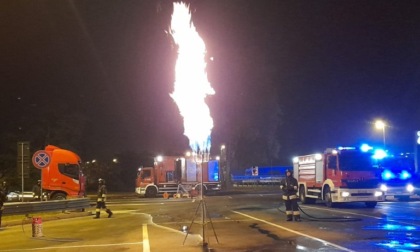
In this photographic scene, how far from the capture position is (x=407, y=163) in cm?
2944

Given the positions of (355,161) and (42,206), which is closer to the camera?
(42,206)

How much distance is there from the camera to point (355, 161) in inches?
956

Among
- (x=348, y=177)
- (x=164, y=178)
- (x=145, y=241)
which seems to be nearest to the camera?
(x=145, y=241)

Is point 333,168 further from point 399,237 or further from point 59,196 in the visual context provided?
point 59,196

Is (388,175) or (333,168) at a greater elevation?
(333,168)

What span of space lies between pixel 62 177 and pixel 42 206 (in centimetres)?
903

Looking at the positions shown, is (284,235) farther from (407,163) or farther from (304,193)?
(407,163)

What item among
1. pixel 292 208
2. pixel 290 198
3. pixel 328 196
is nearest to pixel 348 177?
pixel 328 196

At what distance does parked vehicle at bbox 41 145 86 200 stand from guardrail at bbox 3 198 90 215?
571 centimetres

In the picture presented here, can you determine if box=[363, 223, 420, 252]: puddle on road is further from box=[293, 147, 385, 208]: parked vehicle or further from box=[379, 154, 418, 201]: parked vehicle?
box=[379, 154, 418, 201]: parked vehicle

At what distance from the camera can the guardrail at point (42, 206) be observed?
20.8 metres

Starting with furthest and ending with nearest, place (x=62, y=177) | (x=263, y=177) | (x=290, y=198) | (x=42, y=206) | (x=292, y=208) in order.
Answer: (x=263, y=177) < (x=62, y=177) < (x=42, y=206) < (x=290, y=198) < (x=292, y=208)

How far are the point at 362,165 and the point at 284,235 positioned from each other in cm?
1153

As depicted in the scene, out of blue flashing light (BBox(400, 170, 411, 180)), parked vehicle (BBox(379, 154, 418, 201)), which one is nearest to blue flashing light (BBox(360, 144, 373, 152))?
parked vehicle (BBox(379, 154, 418, 201))
